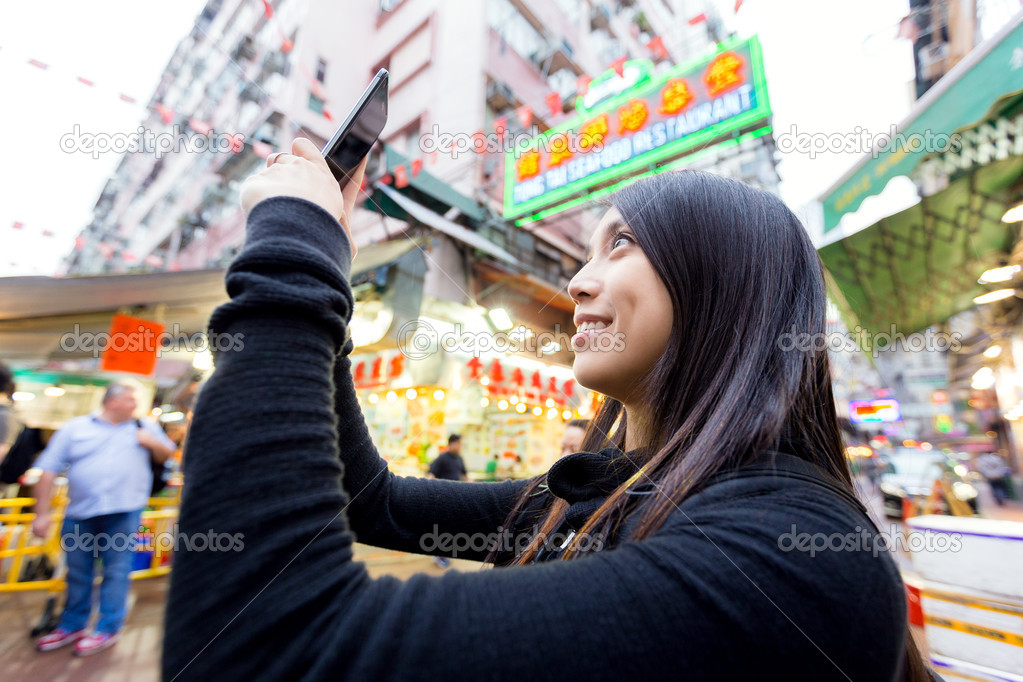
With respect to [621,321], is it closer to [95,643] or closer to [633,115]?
[95,643]

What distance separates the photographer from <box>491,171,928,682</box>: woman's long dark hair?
76 centimetres

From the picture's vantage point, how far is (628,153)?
18.8ft

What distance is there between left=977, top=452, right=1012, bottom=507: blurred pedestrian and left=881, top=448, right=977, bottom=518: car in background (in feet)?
8.80

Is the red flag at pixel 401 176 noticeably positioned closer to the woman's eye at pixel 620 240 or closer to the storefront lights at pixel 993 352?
the woman's eye at pixel 620 240

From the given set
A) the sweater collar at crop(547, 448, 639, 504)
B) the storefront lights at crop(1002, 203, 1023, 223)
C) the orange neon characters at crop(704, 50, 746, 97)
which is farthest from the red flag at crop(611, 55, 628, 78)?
the sweater collar at crop(547, 448, 639, 504)

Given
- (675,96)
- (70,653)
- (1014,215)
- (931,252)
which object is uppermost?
(675,96)

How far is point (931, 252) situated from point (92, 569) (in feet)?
24.8

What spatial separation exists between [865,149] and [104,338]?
9.60 metres

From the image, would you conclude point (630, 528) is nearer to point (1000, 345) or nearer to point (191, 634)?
point (191, 634)

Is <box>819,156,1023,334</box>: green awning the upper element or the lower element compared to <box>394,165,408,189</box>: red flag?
lower

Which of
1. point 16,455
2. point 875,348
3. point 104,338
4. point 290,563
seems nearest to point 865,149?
point 875,348

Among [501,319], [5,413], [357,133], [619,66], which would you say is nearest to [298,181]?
[357,133]

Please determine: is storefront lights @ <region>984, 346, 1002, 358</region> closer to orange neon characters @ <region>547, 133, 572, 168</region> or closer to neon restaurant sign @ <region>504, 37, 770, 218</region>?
neon restaurant sign @ <region>504, 37, 770, 218</region>

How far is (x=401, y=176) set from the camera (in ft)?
20.8
